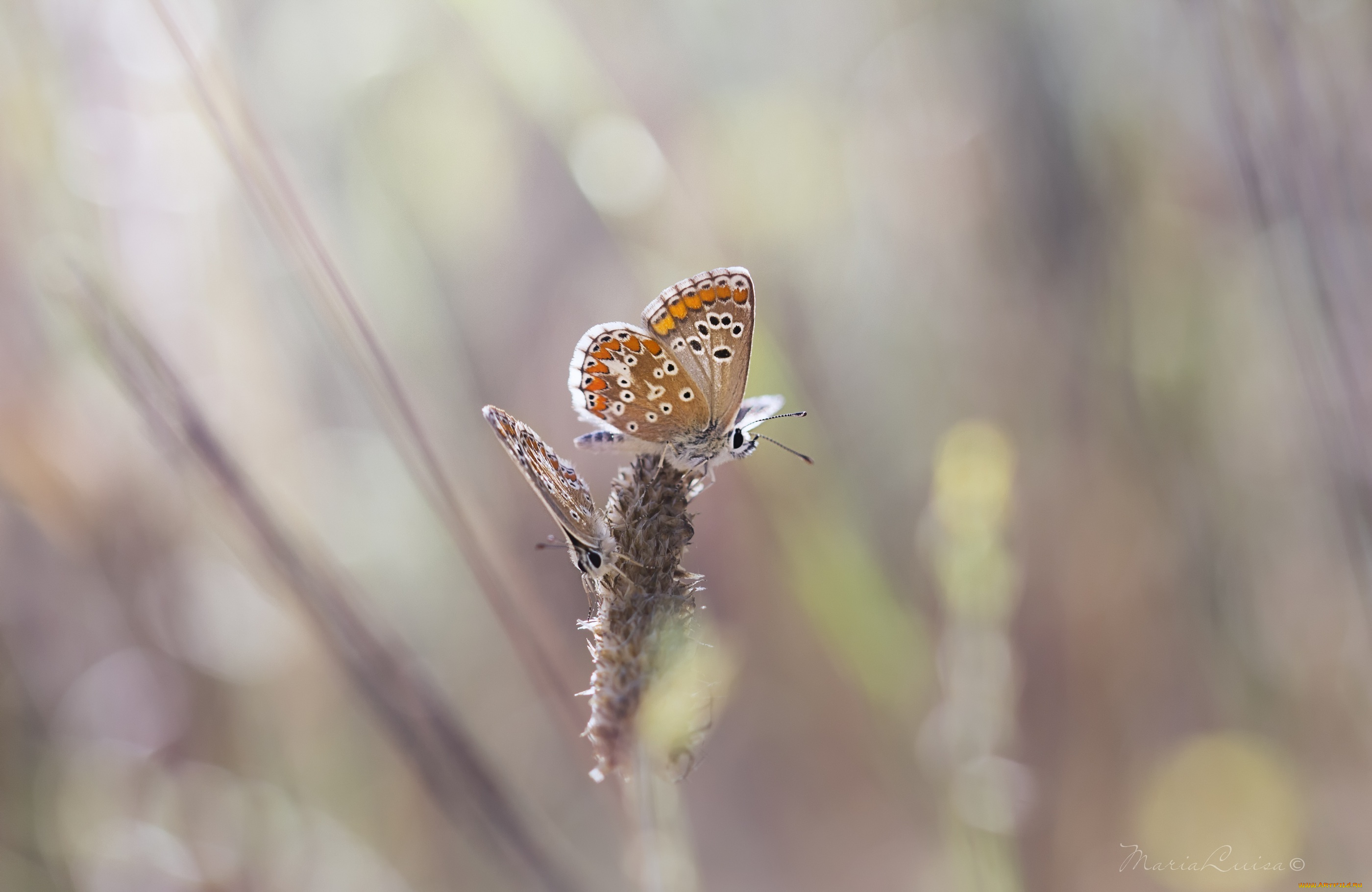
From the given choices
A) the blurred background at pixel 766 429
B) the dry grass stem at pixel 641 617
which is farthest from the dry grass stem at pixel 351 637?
the dry grass stem at pixel 641 617

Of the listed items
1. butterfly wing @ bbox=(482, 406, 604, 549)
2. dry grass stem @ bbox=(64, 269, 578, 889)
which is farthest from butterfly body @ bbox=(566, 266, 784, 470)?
dry grass stem @ bbox=(64, 269, 578, 889)

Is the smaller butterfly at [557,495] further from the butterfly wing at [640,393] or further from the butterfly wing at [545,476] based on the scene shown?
the butterfly wing at [640,393]

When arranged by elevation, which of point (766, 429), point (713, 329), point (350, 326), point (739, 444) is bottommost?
point (766, 429)

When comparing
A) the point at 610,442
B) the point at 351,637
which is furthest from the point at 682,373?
the point at 351,637

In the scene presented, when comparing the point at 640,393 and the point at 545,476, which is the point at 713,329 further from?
the point at 545,476

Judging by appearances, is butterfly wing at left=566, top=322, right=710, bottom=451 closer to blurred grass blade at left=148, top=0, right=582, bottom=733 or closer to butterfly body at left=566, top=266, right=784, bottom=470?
butterfly body at left=566, top=266, right=784, bottom=470

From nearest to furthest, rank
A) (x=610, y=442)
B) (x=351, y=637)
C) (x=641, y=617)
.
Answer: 1. (x=641, y=617)
2. (x=351, y=637)
3. (x=610, y=442)
